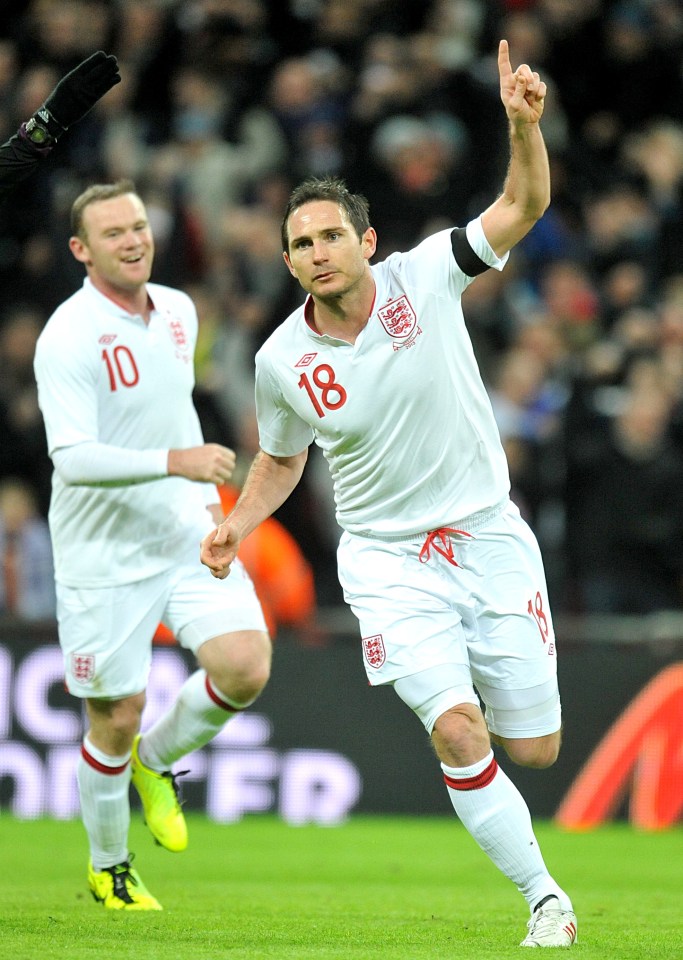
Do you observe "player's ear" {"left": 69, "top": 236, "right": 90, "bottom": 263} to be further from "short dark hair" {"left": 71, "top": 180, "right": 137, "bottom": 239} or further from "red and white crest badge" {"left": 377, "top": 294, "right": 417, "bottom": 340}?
"red and white crest badge" {"left": 377, "top": 294, "right": 417, "bottom": 340}

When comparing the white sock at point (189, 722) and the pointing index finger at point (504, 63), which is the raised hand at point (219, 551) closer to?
the white sock at point (189, 722)

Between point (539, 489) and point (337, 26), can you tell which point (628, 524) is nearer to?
point (539, 489)

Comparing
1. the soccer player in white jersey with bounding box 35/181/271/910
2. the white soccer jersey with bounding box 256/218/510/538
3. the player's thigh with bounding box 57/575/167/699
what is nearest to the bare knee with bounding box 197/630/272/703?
the soccer player in white jersey with bounding box 35/181/271/910

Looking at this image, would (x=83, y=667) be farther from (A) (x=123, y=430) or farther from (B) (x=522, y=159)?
(B) (x=522, y=159)

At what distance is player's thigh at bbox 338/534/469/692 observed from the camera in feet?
18.6

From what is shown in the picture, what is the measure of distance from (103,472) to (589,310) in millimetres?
7231

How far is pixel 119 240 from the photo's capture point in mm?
6996

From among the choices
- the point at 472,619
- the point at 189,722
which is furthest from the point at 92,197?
the point at 472,619

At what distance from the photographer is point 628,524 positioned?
36.6 ft

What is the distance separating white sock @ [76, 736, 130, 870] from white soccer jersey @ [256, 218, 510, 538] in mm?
1846

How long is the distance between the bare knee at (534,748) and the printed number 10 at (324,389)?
4.58 feet

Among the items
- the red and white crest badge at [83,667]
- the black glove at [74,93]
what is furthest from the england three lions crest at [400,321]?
the red and white crest badge at [83,667]

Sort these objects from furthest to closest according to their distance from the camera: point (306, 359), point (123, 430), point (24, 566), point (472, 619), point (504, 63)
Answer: point (24, 566) → point (123, 430) → point (306, 359) → point (472, 619) → point (504, 63)

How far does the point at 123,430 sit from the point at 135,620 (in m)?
0.84
